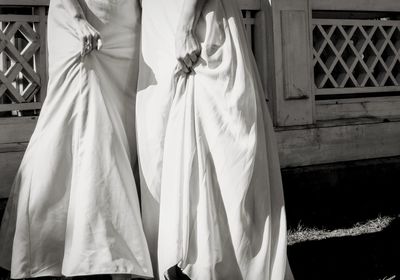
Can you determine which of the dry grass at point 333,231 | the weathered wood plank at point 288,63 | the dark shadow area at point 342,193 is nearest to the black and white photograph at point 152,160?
the dry grass at point 333,231

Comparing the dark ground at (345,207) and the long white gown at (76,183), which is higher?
the long white gown at (76,183)

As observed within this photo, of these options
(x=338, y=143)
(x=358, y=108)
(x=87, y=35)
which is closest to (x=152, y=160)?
(x=87, y=35)

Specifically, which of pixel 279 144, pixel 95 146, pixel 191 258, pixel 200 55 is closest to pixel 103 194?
pixel 95 146

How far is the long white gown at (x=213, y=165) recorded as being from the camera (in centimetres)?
376

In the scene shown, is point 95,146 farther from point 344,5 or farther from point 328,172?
point 344,5

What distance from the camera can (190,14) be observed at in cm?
392

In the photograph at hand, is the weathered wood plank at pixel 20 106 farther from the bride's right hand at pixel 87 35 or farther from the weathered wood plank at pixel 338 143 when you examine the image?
the weathered wood plank at pixel 338 143

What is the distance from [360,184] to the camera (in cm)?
714

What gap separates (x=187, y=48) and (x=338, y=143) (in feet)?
11.5

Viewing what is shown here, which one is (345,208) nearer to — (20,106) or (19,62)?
(20,106)

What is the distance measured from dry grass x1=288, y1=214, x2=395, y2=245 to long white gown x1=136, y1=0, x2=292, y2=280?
1825 mm

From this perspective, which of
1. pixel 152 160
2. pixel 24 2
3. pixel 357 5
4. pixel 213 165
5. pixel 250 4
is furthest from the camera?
pixel 357 5

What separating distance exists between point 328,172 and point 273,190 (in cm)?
306

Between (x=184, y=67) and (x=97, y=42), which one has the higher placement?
(x=97, y=42)
